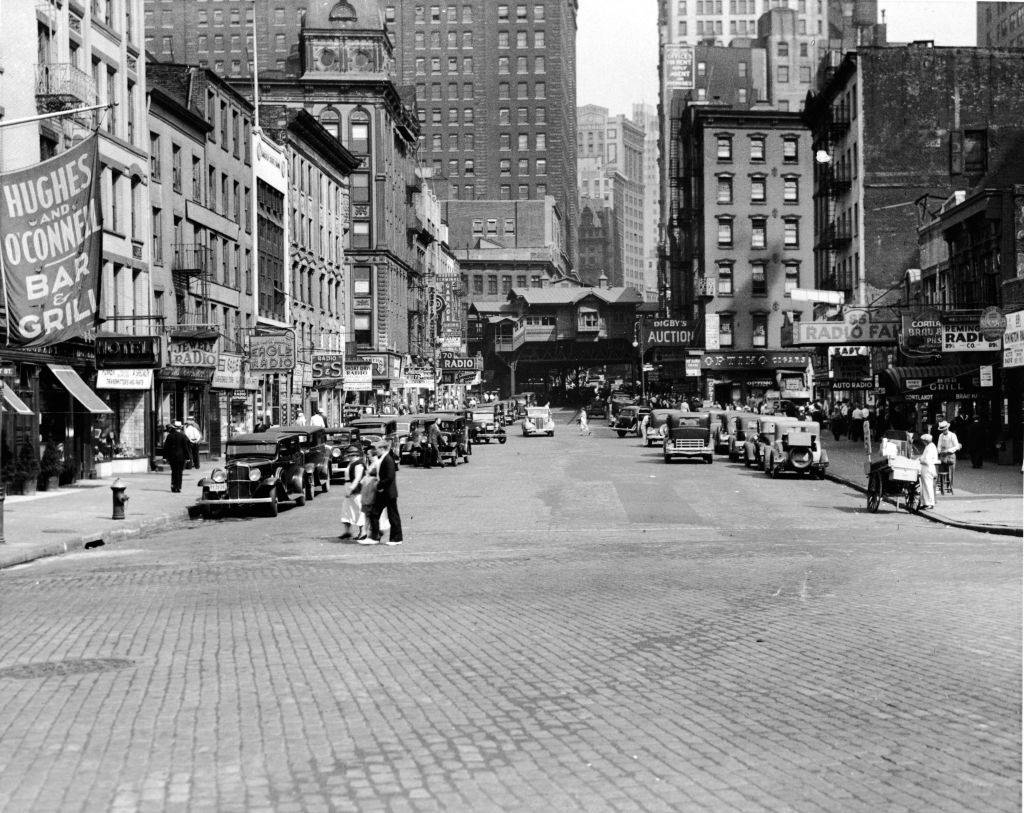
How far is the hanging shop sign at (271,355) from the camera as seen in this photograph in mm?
49156

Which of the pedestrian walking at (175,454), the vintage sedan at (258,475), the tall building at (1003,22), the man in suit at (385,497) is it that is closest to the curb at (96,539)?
the vintage sedan at (258,475)

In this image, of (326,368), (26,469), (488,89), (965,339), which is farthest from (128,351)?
(488,89)

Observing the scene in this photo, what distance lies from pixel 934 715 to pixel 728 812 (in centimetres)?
271

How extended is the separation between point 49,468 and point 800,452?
71.4ft

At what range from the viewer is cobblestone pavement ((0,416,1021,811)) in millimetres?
7297

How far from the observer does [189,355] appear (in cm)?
4303

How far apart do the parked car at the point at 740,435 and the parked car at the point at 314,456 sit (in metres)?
18.5

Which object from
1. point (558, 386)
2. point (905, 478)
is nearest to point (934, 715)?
point (905, 478)

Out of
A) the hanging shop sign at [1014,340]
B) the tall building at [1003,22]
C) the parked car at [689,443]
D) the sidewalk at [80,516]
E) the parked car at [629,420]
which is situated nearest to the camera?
the sidewalk at [80,516]

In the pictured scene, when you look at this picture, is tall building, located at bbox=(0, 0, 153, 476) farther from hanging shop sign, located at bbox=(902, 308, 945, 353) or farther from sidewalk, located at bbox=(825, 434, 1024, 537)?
hanging shop sign, located at bbox=(902, 308, 945, 353)

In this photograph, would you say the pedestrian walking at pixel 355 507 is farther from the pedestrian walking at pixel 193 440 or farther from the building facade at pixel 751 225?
the building facade at pixel 751 225

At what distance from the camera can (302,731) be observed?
8461 millimetres

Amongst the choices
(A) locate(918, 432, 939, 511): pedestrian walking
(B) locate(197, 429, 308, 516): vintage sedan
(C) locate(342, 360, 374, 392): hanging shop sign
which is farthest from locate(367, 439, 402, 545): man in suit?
(C) locate(342, 360, 374, 392): hanging shop sign

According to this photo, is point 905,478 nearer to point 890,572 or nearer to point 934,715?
point 890,572
